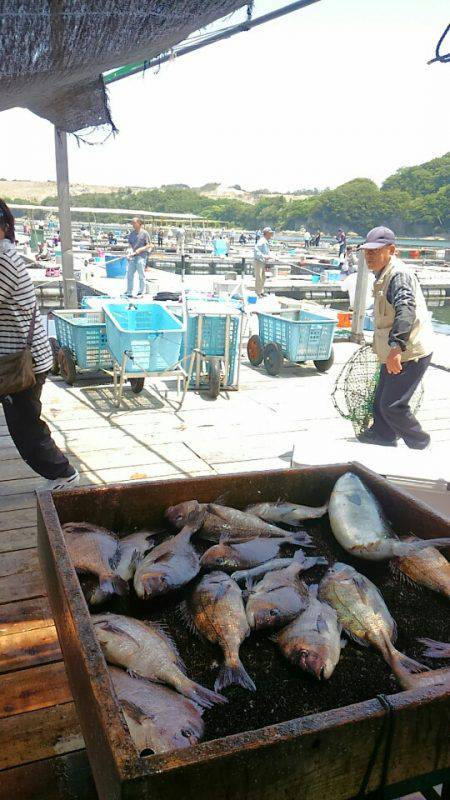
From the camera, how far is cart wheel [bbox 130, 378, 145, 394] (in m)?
7.30

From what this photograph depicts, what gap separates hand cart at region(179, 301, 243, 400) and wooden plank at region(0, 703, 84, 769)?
532 cm

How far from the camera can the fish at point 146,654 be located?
4.84 feet

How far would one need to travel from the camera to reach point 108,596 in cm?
180

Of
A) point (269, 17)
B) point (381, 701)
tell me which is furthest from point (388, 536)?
point (269, 17)

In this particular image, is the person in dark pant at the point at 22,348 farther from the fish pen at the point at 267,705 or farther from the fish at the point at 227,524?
the fish at the point at 227,524

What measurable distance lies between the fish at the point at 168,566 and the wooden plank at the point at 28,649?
941 millimetres

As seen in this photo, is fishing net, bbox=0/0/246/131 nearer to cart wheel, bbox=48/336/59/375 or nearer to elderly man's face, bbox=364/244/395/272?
elderly man's face, bbox=364/244/395/272

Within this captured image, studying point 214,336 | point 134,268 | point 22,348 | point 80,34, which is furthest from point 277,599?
point 134,268

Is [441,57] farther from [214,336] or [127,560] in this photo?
[214,336]

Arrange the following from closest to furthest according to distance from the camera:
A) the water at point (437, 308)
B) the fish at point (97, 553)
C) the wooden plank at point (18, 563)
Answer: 1. the fish at point (97, 553)
2. the wooden plank at point (18, 563)
3. the water at point (437, 308)

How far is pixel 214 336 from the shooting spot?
7672mm

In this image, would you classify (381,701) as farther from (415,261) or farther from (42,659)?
(415,261)

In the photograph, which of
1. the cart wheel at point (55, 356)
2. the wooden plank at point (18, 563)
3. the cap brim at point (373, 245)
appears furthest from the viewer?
the cart wheel at point (55, 356)

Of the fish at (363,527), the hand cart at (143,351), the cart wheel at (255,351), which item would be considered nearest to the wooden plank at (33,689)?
the fish at (363,527)
